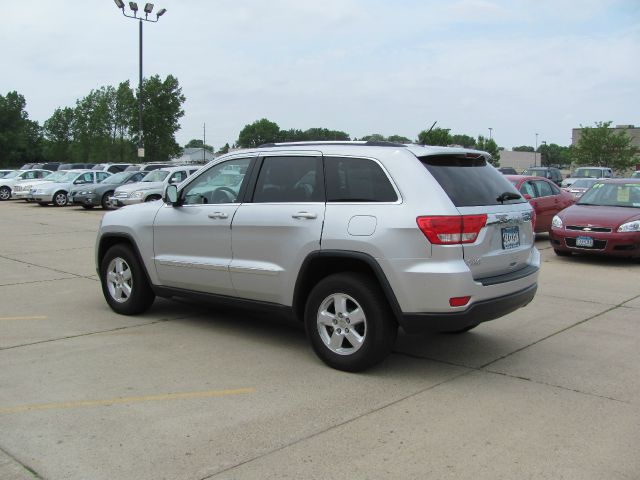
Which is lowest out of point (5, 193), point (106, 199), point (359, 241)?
point (5, 193)

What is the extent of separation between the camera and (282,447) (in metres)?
3.74

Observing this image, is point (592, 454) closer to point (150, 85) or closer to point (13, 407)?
point (13, 407)

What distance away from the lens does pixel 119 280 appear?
7004 millimetres

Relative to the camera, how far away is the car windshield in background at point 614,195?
11867 millimetres

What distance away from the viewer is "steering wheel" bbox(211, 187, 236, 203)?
5.97 meters

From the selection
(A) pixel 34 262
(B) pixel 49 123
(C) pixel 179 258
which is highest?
(B) pixel 49 123

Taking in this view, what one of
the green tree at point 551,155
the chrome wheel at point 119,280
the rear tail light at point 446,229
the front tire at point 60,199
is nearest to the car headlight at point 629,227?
the rear tail light at point 446,229

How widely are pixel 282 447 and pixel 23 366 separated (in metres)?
2.65

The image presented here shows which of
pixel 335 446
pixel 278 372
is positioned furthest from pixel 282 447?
pixel 278 372

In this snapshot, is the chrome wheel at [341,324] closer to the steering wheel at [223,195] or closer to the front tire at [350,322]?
the front tire at [350,322]

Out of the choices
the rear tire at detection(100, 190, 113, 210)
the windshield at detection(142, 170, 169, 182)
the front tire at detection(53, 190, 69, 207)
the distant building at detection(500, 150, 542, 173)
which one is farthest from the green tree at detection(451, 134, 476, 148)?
the distant building at detection(500, 150, 542, 173)

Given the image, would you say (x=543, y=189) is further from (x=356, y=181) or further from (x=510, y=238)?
(x=356, y=181)

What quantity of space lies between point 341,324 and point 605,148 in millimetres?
59561

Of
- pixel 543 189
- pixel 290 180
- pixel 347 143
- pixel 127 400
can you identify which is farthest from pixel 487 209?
pixel 543 189
